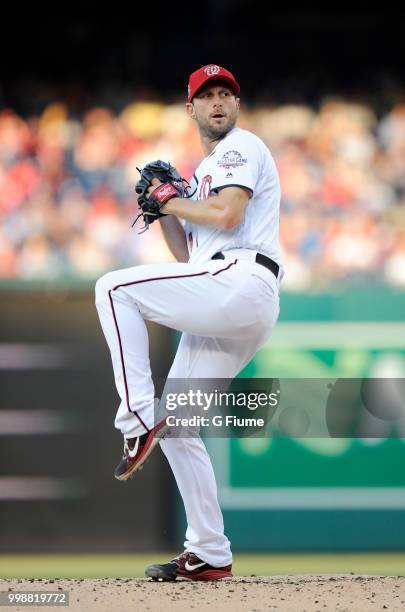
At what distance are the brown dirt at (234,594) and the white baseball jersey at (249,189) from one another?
123 centimetres

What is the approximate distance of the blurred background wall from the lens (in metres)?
5.72

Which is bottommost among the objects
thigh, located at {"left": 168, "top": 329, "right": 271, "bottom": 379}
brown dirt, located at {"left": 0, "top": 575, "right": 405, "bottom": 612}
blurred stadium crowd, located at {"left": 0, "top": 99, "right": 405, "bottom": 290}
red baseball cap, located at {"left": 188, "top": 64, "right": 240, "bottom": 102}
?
brown dirt, located at {"left": 0, "top": 575, "right": 405, "bottom": 612}

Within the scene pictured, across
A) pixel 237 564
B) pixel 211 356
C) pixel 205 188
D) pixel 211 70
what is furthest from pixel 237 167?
pixel 237 564

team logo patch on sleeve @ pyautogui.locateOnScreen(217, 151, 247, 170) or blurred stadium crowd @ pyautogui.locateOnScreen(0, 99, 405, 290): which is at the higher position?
blurred stadium crowd @ pyautogui.locateOnScreen(0, 99, 405, 290)

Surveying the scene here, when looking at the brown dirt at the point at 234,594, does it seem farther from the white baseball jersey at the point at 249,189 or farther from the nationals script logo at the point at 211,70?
the nationals script logo at the point at 211,70

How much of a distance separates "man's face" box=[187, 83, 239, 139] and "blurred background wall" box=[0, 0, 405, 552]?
191 centimetres

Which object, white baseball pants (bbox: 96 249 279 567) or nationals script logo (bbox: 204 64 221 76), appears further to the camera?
nationals script logo (bbox: 204 64 221 76)

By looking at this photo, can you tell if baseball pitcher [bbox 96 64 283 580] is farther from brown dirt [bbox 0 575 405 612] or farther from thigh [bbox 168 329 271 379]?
brown dirt [bbox 0 575 405 612]

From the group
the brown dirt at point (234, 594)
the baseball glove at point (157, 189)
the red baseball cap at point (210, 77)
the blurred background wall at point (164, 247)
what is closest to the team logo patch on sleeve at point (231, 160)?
the baseball glove at point (157, 189)

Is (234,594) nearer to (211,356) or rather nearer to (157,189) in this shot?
(211,356)

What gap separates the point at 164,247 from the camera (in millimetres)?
7859

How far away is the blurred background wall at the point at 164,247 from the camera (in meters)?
5.72

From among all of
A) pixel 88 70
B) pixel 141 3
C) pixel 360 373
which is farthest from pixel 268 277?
pixel 141 3

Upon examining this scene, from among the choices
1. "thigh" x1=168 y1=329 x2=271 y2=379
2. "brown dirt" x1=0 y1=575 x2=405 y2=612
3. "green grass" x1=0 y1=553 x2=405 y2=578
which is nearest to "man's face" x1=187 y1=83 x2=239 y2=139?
"thigh" x1=168 y1=329 x2=271 y2=379
